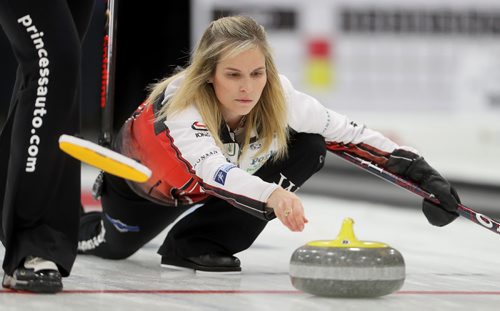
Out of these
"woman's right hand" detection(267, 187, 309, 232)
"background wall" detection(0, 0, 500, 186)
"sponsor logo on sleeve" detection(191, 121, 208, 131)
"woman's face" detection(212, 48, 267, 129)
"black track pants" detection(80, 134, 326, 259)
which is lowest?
"background wall" detection(0, 0, 500, 186)

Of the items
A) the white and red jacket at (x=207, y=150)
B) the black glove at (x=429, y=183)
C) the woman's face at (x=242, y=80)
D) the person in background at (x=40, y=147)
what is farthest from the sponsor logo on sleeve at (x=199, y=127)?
the black glove at (x=429, y=183)

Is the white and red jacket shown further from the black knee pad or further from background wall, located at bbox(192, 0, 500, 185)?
background wall, located at bbox(192, 0, 500, 185)

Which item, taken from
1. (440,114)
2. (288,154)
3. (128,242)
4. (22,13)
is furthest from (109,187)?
(440,114)

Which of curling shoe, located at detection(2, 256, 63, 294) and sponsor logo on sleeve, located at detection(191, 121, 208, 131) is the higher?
sponsor logo on sleeve, located at detection(191, 121, 208, 131)

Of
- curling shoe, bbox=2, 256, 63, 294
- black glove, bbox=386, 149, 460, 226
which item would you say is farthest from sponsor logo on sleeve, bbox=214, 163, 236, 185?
black glove, bbox=386, 149, 460, 226

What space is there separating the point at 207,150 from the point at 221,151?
0.09 meters

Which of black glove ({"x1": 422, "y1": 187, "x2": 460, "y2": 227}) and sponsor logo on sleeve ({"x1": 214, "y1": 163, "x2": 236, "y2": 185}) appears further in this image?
black glove ({"x1": 422, "y1": 187, "x2": 460, "y2": 227})

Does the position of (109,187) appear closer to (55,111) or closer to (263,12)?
(55,111)

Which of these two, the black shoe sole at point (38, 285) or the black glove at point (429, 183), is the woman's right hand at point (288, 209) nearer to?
the black shoe sole at point (38, 285)

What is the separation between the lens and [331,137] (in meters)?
2.90

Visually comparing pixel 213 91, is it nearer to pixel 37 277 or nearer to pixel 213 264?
pixel 213 264

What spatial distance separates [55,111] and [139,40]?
4384 mm

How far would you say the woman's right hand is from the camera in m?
2.16

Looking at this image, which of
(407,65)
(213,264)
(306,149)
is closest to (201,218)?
(213,264)
